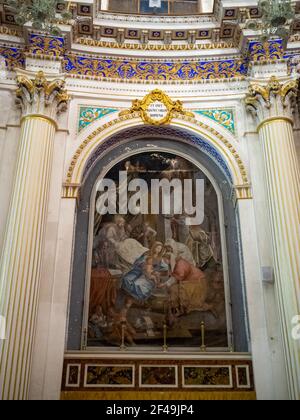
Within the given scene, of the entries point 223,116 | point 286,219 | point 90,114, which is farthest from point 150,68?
point 286,219

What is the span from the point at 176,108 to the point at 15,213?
13.0 feet

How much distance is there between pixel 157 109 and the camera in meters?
9.98

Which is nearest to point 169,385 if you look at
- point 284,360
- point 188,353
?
point 188,353

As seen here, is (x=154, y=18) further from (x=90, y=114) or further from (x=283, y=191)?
(x=283, y=191)

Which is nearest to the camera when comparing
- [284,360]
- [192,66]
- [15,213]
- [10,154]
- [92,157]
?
[284,360]

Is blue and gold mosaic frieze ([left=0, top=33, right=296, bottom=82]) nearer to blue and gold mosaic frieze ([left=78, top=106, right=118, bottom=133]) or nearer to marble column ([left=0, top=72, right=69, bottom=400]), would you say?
blue and gold mosaic frieze ([left=78, top=106, right=118, bottom=133])

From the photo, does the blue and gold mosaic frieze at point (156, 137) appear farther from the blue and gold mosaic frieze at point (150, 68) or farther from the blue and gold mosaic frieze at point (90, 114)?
the blue and gold mosaic frieze at point (150, 68)

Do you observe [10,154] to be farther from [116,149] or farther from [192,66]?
[192,66]

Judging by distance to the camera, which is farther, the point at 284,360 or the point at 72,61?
the point at 72,61

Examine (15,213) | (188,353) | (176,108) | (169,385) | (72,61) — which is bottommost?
(169,385)

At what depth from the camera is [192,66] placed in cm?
1028

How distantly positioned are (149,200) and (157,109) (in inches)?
76.5

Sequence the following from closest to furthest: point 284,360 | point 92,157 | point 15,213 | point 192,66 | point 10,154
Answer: point 284,360 → point 15,213 → point 10,154 → point 92,157 → point 192,66

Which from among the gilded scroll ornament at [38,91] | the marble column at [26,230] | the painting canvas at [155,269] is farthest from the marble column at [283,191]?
the marble column at [26,230]
